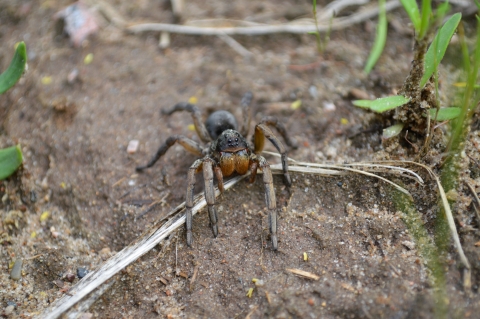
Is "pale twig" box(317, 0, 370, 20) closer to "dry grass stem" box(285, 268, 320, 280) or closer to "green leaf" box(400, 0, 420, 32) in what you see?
"green leaf" box(400, 0, 420, 32)

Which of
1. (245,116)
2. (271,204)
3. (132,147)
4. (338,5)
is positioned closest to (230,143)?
(245,116)

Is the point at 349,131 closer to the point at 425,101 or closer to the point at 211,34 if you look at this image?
the point at 425,101

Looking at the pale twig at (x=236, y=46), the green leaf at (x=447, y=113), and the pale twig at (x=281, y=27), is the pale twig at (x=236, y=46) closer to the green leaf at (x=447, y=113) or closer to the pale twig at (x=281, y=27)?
the pale twig at (x=281, y=27)

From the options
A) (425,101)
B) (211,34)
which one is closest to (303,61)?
(211,34)

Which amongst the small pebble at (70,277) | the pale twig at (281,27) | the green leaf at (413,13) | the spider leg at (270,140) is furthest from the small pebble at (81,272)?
the pale twig at (281,27)

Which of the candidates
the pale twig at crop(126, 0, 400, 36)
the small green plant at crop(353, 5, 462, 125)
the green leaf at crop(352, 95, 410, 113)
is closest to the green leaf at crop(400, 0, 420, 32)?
the small green plant at crop(353, 5, 462, 125)

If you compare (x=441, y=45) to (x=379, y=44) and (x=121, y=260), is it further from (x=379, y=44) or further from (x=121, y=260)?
(x=121, y=260)
